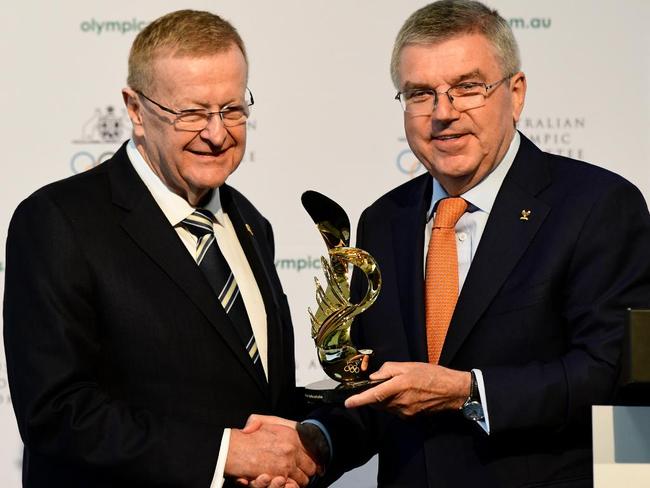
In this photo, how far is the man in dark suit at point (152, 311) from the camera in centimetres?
304

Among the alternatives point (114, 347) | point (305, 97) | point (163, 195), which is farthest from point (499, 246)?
point (305, 97)

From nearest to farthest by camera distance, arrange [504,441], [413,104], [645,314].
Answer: [645,314], [504,441], [413,104]

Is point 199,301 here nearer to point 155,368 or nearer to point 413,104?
point 155,368

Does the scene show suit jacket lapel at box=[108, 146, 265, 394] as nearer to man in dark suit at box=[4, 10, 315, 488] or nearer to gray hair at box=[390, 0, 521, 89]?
man in dark suit at box=[4, 10, 315, 488]

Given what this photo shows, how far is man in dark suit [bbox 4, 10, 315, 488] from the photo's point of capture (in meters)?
3.04

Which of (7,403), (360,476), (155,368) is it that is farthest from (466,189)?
(7,403)

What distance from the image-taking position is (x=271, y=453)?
315 cm

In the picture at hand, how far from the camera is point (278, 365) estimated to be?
11.1 feet

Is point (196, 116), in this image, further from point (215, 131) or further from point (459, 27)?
point (459, 27)

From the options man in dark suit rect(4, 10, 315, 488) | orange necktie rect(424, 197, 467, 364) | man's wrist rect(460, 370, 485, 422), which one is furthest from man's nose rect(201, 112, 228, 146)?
man's wrist rect(460, 370, 485, 422)

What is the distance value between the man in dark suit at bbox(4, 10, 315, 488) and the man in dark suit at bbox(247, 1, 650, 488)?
36cm

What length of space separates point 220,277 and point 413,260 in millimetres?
535

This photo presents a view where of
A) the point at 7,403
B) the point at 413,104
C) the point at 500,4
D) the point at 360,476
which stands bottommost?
the point at 360,476

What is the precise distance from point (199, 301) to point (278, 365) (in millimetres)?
354
